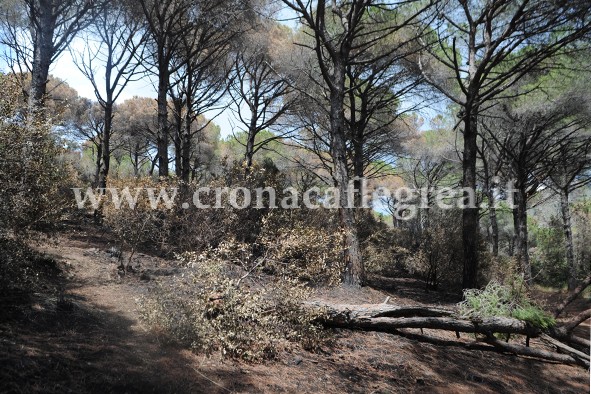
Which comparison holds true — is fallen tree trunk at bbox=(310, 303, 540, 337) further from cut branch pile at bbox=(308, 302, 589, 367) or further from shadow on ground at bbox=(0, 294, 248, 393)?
shadow on ground at bbox=(0, 294, 248, 393)

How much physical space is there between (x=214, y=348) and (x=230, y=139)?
67.4 feet

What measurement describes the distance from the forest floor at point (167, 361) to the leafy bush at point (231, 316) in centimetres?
13

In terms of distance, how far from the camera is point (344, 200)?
6.53 meters

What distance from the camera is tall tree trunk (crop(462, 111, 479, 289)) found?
274 inches

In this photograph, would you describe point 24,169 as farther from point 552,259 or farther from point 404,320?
point 552,259

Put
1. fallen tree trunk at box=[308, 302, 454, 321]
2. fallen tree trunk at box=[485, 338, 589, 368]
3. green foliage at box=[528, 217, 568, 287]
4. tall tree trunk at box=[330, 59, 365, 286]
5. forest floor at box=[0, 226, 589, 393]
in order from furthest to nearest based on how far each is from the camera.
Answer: green foliage at box=[528, 217, 568, 287] < tall tree trunk at box=[330, 59, 365, 286] < fallen tree trunk at box=[485, 338, 589, 368] < fallen tree trunk at box=[308, 302, 454, 321] < forest floor at box=[0, 226, 589, 393]

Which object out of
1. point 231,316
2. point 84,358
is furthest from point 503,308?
point 84,358

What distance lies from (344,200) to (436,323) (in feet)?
8.85

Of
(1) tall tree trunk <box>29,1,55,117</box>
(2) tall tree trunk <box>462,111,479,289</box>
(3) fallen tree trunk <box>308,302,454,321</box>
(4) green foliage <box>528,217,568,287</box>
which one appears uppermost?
(1) tall tree trunk <box>29,1,55,117</box>

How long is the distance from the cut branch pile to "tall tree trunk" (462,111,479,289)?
7.77ft

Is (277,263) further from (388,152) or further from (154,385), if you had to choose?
(388,152)

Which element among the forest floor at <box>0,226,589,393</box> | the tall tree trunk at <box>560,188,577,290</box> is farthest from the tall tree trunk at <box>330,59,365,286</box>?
the tall tree trunk at <box>560,188,577,290</box>

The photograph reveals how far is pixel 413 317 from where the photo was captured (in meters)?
4.47

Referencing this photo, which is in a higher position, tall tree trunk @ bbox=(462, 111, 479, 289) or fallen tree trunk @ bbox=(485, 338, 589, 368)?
tall tree trunk @ bbox=(462, 111, 479, 289)
